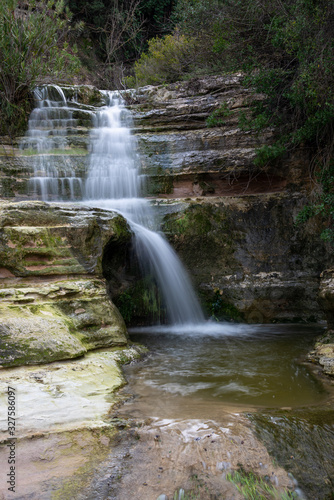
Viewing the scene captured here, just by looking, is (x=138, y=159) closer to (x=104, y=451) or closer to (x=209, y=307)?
(x=209, y=307)

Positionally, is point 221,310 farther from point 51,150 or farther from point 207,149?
point 51,150

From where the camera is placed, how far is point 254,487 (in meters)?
2.28

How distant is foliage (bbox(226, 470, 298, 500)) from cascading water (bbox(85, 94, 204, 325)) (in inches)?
200

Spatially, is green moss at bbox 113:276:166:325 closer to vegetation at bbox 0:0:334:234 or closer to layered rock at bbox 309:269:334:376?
layered rock at bbox 309:269:334:376

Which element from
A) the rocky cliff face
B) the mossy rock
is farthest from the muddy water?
the rocky cliff face

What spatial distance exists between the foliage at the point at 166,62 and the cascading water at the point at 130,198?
1.92 meters

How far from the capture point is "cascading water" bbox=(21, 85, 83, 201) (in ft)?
27.4

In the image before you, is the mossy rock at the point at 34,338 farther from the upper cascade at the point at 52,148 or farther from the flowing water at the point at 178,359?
the upper cascade at the point at 52,148

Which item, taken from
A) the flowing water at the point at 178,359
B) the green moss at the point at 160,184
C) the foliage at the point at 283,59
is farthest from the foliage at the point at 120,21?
the green moss at the point at 160,184

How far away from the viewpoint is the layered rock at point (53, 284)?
414 cm

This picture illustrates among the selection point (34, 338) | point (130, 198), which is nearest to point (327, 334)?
point (34, 338)

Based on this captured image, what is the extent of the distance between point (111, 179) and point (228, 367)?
5.52m

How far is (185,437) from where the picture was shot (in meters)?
2.60

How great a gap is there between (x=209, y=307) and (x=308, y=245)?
2487 mm
